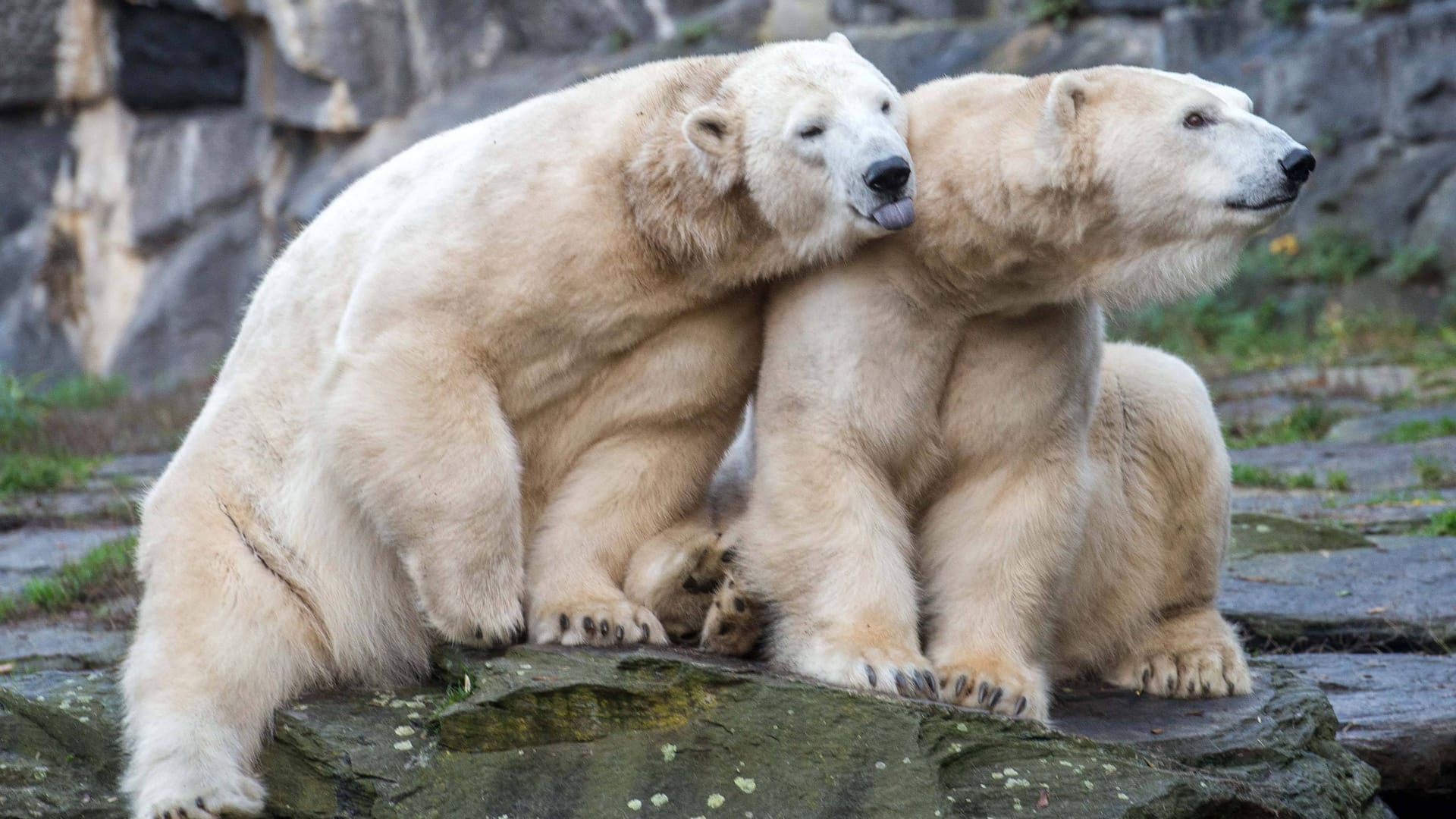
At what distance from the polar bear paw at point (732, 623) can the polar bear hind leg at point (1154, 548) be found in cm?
87

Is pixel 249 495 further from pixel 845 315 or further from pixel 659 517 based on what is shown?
pixel 845 315

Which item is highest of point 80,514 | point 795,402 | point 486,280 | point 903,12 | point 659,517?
point 903,12

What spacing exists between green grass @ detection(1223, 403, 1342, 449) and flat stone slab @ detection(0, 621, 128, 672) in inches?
232

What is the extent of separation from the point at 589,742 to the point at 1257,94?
33.4ft

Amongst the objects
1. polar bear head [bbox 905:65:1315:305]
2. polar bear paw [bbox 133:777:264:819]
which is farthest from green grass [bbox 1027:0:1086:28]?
polar bear paw [bbox 133:777:264:819]

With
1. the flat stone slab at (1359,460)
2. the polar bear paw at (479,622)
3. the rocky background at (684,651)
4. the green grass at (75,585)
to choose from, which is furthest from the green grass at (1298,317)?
the polar bear paw at (479,622)

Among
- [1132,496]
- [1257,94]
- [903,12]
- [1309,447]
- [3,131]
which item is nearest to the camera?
[1132,496]

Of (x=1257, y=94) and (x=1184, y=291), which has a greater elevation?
(x=1257, y=94)

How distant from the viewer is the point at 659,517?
3.74 metres

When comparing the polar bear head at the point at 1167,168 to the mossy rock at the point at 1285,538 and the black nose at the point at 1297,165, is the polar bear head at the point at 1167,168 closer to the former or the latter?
the black nose at the point at 1297,165

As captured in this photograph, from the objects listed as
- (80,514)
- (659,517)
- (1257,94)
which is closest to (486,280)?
(659,517)

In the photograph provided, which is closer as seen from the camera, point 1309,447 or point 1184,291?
point 1184,291

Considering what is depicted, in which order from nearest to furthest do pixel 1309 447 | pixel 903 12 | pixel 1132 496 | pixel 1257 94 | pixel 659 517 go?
1. pixel 659 517
2. pixel 1132 496
3. pixel 1309 447
4. pixel 1257 94
5. pixel 903 12

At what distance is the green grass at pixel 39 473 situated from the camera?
26.0 feet
